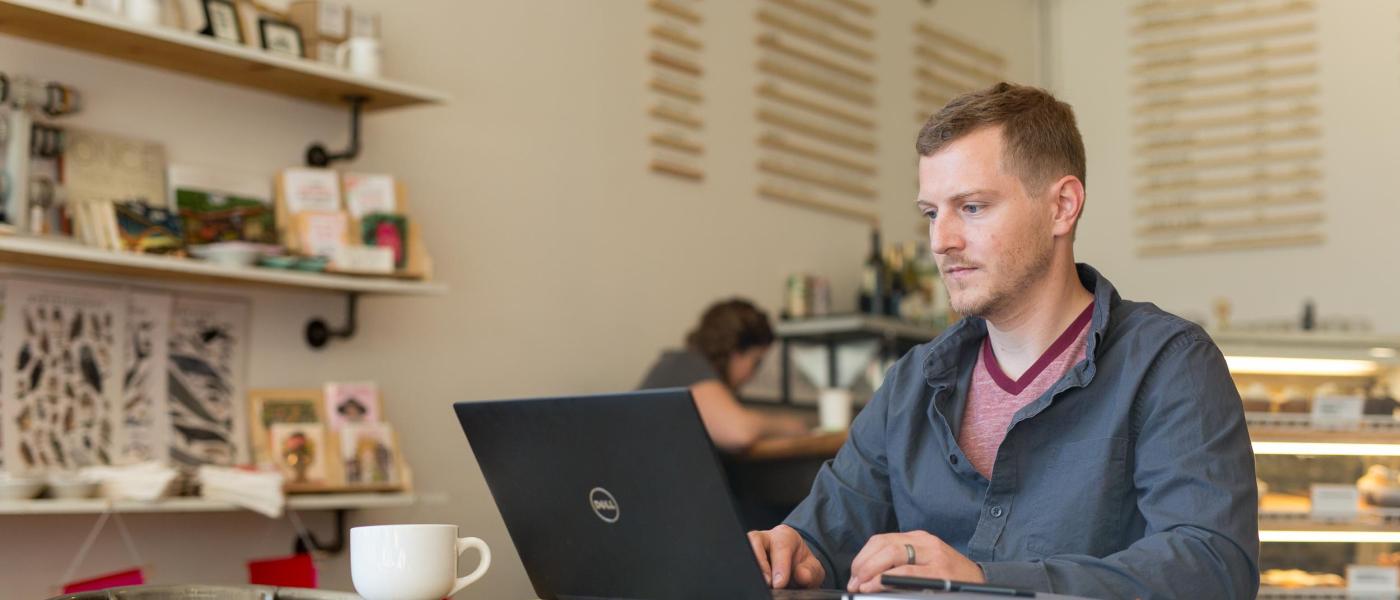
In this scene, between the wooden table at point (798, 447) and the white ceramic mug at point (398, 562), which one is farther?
the wooden table at point (798, 447)

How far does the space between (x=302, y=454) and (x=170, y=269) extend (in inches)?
22.5

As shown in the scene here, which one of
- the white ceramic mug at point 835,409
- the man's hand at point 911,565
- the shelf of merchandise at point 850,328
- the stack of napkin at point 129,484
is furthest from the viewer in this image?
the shelf of merchandise at point 850,328

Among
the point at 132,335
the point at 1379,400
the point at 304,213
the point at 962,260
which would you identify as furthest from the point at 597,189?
the point at 962,260

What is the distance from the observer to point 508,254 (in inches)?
162

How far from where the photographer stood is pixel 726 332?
14.5ft

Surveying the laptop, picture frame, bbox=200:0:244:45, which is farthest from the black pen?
picture frame, bbox=200:0:244:45

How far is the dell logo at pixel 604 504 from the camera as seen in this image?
1433mm

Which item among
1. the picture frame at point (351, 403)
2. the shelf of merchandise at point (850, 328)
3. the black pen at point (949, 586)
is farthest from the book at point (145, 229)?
the shelf of merchandise at point (850, 328)

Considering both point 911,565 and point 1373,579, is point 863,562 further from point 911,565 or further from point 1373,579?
point 1373,579

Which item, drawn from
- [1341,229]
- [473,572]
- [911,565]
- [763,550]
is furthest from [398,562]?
[1341,229]

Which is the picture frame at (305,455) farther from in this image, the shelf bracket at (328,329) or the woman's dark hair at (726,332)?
the woman's dark hair at (726,332)

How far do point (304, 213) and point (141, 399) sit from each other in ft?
1.85

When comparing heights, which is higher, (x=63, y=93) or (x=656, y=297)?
(x=63, y=93)

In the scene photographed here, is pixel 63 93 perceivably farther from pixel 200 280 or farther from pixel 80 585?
pixel 80 585
